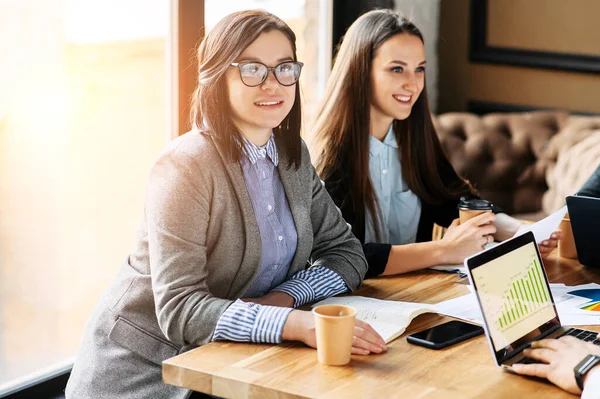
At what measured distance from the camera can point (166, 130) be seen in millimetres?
2830

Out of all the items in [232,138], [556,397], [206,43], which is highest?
[206,43]

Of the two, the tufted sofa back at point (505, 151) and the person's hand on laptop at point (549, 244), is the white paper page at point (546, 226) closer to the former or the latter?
the person's hand on laptop at point (549, 244)

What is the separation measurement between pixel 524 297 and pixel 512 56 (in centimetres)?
257

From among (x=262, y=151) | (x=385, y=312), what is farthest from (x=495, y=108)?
(x=385, y=312)

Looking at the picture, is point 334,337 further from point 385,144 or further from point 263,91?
point 385,144

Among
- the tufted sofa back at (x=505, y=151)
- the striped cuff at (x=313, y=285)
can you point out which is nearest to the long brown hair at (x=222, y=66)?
the striped cuff at (x=313, y=285)

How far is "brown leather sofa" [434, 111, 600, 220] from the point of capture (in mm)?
3508

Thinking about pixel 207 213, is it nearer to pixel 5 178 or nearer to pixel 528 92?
pixel 5 178

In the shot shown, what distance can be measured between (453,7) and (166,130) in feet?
5.91

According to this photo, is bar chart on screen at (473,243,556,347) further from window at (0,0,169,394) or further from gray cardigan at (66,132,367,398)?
window at (0,0,169,394)

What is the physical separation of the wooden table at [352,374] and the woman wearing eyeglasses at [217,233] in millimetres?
115

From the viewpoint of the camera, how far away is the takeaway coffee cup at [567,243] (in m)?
2.29

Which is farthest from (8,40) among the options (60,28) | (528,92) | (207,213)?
(528,92)

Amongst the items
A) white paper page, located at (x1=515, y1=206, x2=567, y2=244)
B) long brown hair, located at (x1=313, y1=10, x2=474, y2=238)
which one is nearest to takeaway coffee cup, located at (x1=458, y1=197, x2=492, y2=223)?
white paper page, located at (x1=515, y1=206, x2=567, y2=244)
